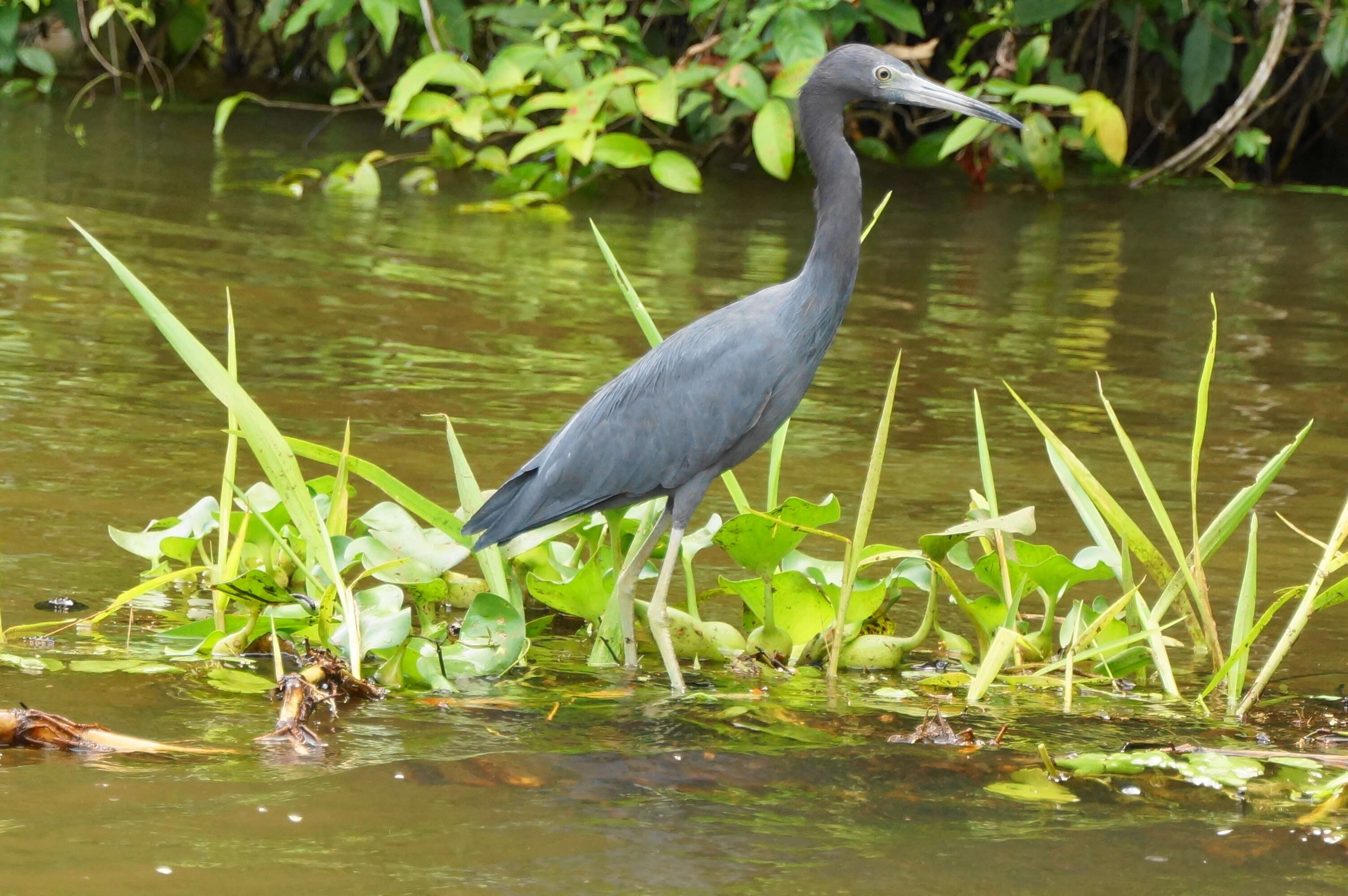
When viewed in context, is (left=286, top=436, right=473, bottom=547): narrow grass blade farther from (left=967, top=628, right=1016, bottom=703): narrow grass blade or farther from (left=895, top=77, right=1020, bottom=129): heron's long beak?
(left=895, top=77, right=1020, bottom=129): heron's long beak

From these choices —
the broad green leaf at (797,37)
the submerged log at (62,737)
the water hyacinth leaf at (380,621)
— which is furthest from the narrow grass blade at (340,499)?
the broad green leaf at (797,37)

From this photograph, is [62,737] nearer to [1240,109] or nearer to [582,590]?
[582,590]

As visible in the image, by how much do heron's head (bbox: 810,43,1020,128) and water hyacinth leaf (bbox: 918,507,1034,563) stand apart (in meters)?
1.03

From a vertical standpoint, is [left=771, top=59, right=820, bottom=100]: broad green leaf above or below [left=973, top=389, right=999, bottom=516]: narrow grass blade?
above

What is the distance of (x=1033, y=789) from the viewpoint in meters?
2.89

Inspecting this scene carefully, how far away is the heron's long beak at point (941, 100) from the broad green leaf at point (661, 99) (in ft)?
16.0

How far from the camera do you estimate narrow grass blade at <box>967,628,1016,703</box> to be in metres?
3.21

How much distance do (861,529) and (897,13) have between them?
6.79 metres

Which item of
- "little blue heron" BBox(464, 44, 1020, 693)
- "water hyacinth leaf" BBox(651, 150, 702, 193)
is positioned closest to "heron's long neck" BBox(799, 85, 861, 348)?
"little blue heron" BBox(464, 44, 1020, 693)

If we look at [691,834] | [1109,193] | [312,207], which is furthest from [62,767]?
[1109,193]

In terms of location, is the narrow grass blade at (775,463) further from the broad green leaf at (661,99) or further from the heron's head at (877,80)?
the broad green leaf at (661,99)

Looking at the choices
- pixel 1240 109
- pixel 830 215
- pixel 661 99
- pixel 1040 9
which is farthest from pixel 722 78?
pixel 830 215

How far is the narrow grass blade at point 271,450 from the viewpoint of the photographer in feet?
10.3

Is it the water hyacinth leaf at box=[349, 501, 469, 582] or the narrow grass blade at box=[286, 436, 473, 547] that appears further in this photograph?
the water hyacinth leaf at box=[349, 501, 469, 582]
